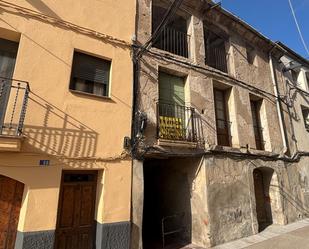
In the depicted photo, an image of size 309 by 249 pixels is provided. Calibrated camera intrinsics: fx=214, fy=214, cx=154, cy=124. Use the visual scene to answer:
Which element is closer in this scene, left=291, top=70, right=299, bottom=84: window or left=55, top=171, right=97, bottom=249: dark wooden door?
left=55, top=171, right=97, bottom=249: dark wooden door

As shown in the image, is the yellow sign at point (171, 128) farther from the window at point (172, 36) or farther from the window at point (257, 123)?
the window at point (257, 123)

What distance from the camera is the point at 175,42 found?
8.94m

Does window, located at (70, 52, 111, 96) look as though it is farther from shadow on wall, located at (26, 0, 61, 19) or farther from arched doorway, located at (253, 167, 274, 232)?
arched doorway, located at (253, 167, 274, 232)

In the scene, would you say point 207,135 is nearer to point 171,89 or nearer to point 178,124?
point 178,124

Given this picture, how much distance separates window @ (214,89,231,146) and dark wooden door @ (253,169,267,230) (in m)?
2.65

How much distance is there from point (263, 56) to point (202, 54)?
5136mm

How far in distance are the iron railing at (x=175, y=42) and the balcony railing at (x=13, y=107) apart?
17.8ft

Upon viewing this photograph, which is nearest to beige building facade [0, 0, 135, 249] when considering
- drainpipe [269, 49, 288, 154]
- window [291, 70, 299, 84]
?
drainpipe [269, 49, 288, 154]

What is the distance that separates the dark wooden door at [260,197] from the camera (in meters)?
9.72

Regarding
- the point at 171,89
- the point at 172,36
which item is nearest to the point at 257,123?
the point at 171,89

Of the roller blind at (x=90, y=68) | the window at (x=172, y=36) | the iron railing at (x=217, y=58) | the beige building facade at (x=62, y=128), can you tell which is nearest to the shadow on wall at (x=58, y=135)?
the beige building facade at (x=62, y=128)

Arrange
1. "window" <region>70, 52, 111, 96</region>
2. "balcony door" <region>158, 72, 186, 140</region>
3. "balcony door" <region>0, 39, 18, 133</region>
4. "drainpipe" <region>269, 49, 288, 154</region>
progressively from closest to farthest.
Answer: "balcony door" <region>0, 39, 18, 133</region> < "window" <region>70, 52, 111, 96</region> < "balcony door" <region>158, 72, 186, 140</region> < "drainpipe" <region>269, 49, 288, 154</region>

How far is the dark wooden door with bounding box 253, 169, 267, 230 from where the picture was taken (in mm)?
9720

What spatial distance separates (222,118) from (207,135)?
1.74 meters
